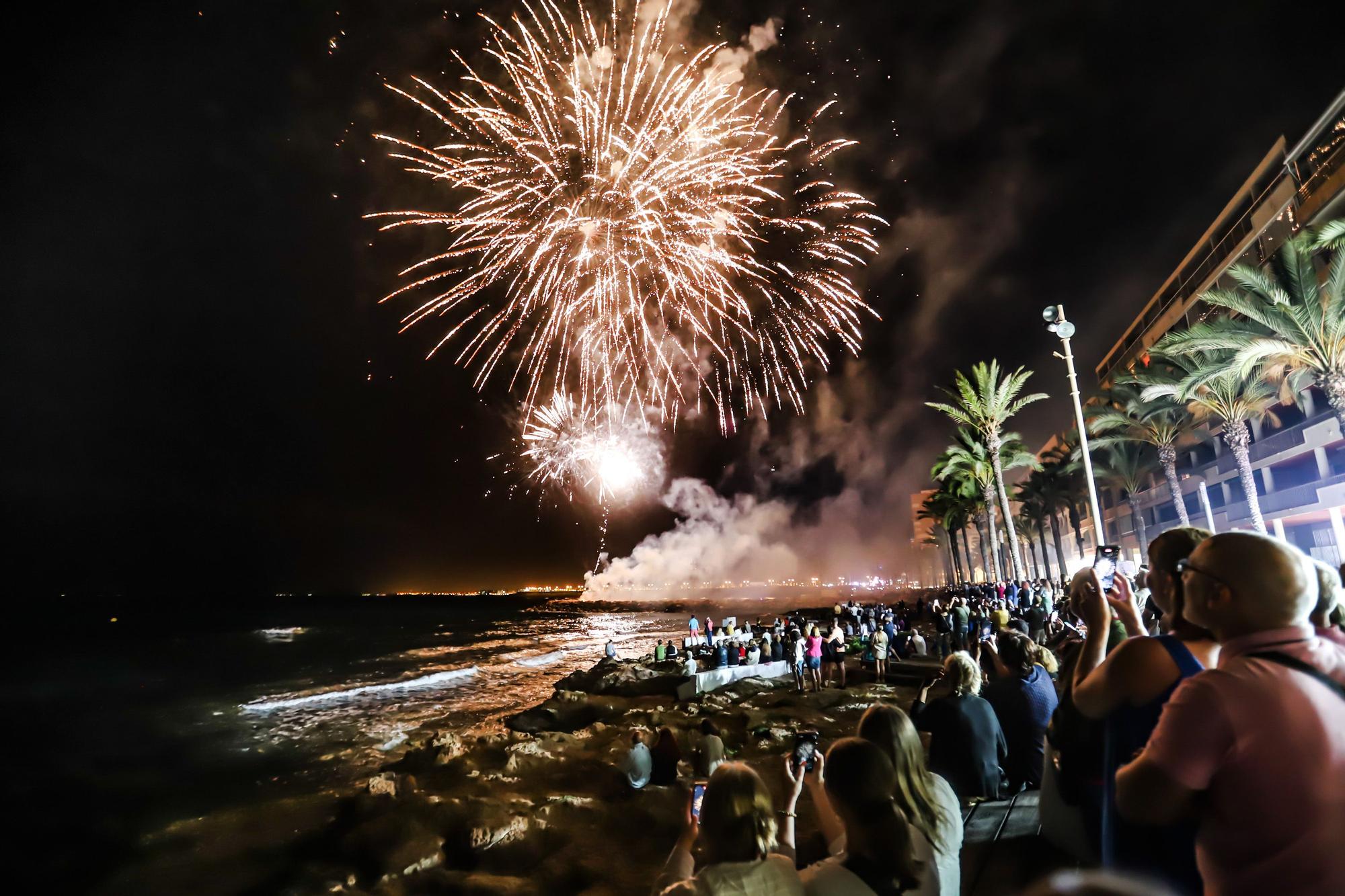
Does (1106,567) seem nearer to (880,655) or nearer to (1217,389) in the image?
(880,655)

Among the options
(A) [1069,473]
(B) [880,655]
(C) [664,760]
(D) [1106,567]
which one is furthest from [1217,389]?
(D) [1106,567]

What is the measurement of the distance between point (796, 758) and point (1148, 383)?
2843cm

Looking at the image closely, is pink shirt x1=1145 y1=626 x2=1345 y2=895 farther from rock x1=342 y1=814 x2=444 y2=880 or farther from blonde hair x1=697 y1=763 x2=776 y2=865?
rock x1=342 y1=814 x2=444 y2=880

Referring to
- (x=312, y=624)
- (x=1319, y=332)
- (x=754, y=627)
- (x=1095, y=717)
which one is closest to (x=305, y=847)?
(x=1095, y=717)

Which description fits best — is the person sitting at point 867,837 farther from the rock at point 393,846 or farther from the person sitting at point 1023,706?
the rock at point 393,846

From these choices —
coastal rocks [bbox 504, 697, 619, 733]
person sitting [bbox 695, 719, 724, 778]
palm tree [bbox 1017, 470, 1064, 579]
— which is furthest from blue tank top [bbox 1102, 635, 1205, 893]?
palm tree [bbox 1017, 470, 1064, 579]

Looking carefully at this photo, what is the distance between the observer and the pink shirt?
160 cm

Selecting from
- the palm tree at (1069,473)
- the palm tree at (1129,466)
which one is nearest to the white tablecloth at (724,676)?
the palm tree at (1069,473)

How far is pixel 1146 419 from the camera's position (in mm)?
28281

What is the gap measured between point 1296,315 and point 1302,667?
21465mm

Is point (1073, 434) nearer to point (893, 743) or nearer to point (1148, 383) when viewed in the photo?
point (1148, 383)

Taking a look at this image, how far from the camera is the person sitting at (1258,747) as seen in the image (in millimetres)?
1608

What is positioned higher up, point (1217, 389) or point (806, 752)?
point (1217, 389)

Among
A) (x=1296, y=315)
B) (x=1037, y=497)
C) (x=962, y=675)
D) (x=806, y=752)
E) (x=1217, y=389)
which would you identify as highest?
(x=1037, y=497)
